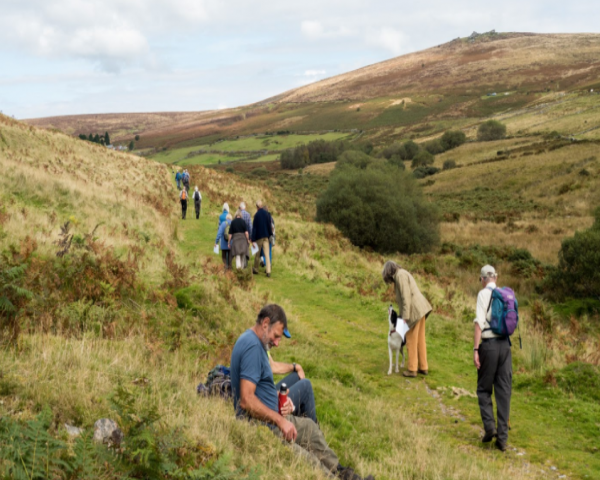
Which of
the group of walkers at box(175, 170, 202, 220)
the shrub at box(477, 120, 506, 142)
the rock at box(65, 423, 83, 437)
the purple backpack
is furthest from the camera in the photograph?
the shrub at box(477, 120, 506, 142)

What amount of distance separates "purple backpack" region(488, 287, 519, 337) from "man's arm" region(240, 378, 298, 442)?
122 inches

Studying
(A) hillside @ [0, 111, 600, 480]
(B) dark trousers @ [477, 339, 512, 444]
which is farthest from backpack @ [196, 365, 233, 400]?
(B) dark trousers @ [477, 339, 512, 444]

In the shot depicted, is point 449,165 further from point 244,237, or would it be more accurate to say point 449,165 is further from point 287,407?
point 287,407

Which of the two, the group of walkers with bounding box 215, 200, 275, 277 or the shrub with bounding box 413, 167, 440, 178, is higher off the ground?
the shrub with bounding box 413, 167, 440, 178

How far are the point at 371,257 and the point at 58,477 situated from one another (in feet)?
67.2

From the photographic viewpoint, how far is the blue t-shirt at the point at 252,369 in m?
4.72

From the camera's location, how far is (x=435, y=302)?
49.4 ft

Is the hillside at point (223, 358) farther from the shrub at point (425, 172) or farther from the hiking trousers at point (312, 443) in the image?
the shrub at point (425, 172)

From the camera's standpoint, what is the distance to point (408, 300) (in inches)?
346

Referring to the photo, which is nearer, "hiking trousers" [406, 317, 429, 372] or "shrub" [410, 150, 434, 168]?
"hiking trousers" [406, 317, 429, 372]

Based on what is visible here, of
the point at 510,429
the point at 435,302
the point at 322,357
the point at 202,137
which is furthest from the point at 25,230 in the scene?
the point at 202,137

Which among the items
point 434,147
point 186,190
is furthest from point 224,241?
point 434,147

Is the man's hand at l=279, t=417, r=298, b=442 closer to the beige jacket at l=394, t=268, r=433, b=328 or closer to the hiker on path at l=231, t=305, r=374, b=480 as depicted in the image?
the hiker on path at l=231, t=305, r=374, b=480

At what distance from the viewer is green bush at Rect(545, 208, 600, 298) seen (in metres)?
18.5
